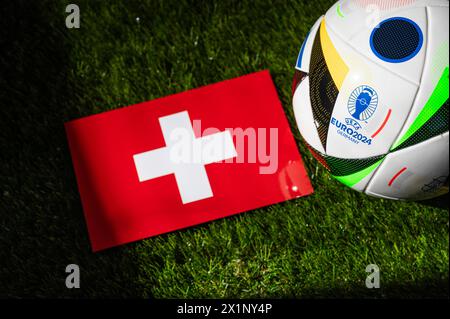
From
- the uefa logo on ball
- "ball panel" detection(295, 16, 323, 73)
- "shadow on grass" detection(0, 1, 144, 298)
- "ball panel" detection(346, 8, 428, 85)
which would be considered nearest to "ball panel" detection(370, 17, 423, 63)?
"ball panel" detection(346, 8, 428, 85)

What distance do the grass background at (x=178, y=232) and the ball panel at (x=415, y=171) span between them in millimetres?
520

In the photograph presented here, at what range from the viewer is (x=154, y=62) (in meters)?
2.99

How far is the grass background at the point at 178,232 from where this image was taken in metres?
2.68

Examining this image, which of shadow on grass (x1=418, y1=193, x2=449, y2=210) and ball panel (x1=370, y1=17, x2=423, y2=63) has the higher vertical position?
ball panel (x1=370, y1=17, x2=423, y2=63)

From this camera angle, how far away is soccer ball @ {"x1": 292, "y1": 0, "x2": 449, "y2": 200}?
192 centimetres

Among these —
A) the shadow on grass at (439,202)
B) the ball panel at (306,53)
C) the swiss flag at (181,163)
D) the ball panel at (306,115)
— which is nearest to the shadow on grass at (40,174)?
the swiss flag at (181,163)

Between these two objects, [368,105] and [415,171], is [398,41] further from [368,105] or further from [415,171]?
[415,171]

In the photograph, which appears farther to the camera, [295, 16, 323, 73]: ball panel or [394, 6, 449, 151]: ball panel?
[295, 16, 323, 73]: ball panel

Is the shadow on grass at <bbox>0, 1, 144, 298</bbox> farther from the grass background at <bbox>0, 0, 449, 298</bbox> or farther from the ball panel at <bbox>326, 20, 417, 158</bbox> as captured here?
the ball panel at <bbox>326, 20, 417, 158</bbox>

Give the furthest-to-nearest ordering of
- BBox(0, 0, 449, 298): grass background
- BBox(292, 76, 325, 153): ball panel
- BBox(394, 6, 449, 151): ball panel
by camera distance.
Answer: BBox(0, 0, 449, 298): grass background < BBox(292, 76, 325, 153): ball panel < BBox(394, 6, 449, 151): ball panel

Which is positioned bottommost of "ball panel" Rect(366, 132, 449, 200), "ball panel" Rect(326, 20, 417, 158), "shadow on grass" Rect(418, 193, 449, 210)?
"ball panel" Rect(366, 132, 449, 200)

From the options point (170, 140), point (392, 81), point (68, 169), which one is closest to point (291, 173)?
point (170, 140)

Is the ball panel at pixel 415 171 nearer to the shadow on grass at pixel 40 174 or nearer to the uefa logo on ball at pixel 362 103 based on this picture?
the uefa logo on ball at pixel 362 103

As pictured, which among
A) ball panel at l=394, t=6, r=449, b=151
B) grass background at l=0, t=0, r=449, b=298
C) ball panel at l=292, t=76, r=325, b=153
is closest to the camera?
ball panel at l=394, t=6, r=449, b=151
